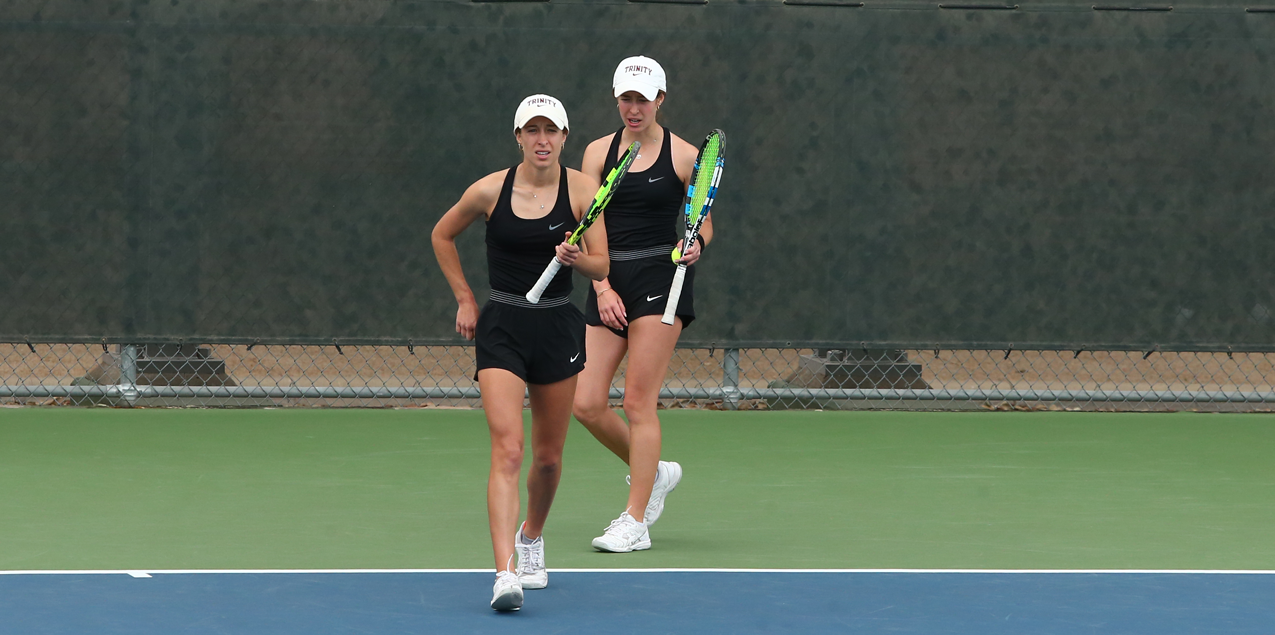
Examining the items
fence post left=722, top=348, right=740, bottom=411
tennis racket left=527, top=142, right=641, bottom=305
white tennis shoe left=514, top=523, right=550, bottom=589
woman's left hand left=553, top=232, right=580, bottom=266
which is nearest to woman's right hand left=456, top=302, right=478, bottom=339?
tennis racket left=527, top=142, right=641, bottom=305

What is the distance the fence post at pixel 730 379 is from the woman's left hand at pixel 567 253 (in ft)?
13.5

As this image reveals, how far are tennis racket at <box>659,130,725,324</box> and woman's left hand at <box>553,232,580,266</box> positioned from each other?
864mm

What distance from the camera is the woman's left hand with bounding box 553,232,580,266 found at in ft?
14.4

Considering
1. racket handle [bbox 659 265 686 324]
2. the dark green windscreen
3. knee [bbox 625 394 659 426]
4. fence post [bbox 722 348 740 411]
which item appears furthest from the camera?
fence post [bbox 722 348 740 411]

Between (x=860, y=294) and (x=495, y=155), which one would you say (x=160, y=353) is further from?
(x=860, y=294)

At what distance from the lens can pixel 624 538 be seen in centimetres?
515

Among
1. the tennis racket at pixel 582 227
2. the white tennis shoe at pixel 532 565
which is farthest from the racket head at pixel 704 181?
the white tennis shoe at pixel 532 565

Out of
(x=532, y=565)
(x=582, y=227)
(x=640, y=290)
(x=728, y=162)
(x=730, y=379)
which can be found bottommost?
(x=532, y=565)

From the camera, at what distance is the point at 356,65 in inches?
324

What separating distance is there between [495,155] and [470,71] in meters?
0.43

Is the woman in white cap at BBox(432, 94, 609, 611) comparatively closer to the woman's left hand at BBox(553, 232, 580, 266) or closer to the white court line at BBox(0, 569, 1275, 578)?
the woman's left hand at BBox(553, 232, 580, 266)

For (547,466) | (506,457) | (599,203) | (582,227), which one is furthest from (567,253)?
(547,466)
